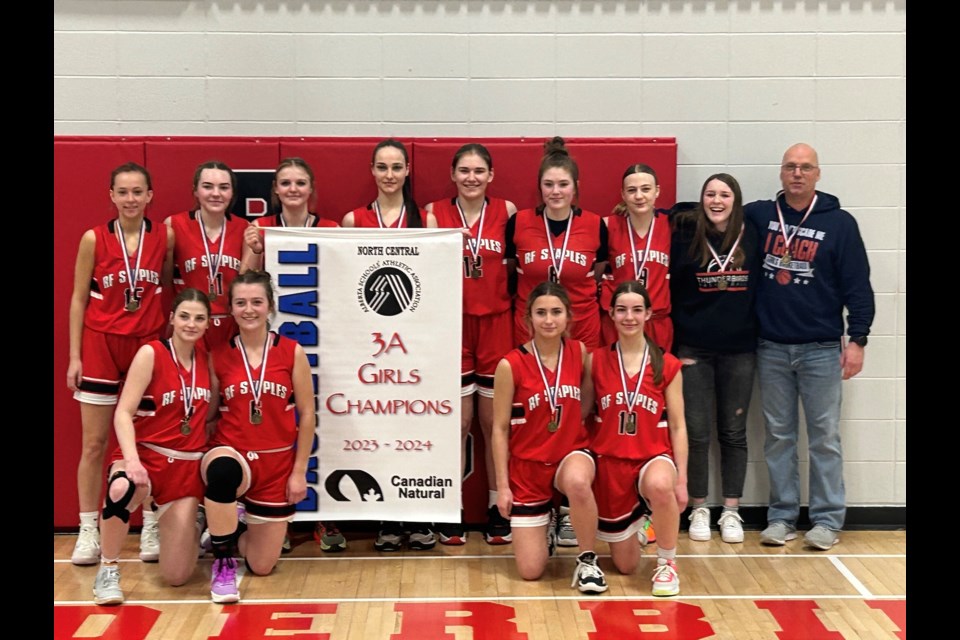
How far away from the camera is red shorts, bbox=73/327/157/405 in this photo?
16.4 feet

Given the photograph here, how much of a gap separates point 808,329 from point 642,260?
97 centimetres

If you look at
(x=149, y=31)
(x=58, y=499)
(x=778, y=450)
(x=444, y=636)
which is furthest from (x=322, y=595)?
(x=149, y=31)

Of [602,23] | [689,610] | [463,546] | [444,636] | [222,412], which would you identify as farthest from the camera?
[602,23]

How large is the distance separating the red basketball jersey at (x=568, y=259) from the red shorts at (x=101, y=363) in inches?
78.4

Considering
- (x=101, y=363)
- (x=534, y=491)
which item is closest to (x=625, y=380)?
(x=534, y=491)

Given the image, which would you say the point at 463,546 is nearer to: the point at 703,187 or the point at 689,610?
the point at 689,610

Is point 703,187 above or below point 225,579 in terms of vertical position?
above

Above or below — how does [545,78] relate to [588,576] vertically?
above

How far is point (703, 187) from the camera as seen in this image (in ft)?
17.7

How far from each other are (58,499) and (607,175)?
351 centimetres

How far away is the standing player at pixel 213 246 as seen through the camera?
5.04 m

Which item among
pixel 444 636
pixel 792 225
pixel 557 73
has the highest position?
pixel 557 73

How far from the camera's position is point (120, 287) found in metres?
5.00

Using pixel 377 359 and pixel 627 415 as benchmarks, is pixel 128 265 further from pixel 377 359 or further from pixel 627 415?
pixel 627 415
